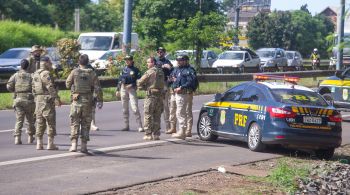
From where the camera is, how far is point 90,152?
1401cm

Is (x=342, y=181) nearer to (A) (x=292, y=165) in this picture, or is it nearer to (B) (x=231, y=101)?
(A) (x=292, y=165)

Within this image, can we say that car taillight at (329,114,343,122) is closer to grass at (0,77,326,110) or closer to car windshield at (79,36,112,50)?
grass at (0,77,326,110)

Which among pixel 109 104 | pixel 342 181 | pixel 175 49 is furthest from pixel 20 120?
pixel 175 49

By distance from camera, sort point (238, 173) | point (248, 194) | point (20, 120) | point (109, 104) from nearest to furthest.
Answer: point (248, 194) < point (238, 173) < point (20, 120) < point (109, 104)

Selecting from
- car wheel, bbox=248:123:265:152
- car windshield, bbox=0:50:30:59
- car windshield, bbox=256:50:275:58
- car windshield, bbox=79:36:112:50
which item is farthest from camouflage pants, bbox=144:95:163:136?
car windshield, bbox=256:50:275:58

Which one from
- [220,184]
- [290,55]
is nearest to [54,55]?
[220,184]

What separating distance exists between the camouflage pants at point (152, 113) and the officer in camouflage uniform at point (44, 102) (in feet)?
7.62

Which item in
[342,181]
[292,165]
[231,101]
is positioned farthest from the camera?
[231,101]

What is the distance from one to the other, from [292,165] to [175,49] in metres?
20.6

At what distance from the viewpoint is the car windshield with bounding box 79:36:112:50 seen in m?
37.4

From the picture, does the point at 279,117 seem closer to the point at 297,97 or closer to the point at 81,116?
the point at 297,97

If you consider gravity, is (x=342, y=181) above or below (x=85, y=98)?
below

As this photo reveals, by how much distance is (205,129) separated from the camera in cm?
1672

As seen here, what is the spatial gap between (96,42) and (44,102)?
23839 millimetres
